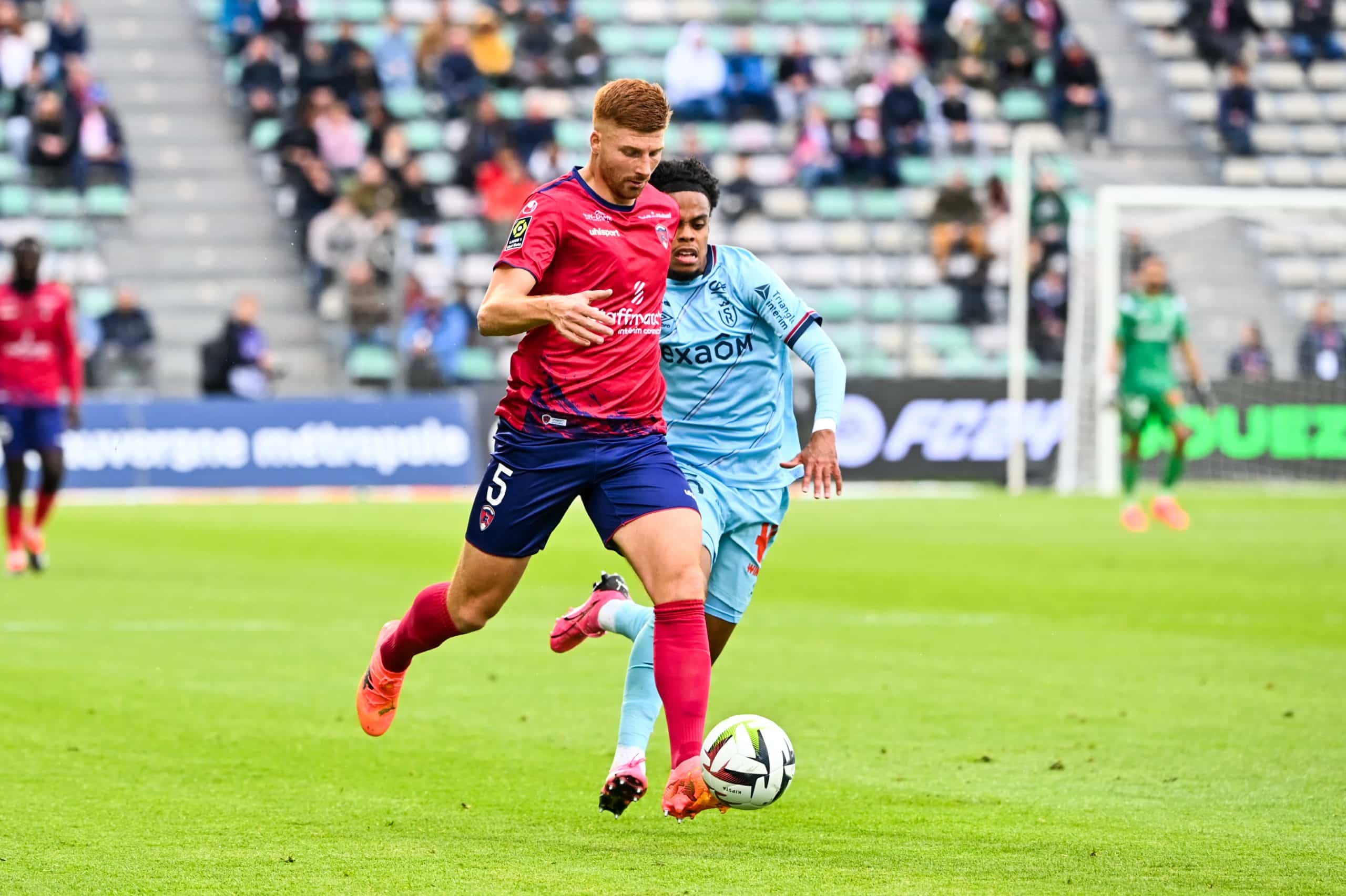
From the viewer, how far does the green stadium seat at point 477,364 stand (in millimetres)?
24562

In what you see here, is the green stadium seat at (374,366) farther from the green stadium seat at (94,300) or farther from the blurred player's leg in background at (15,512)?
the blurred player's leg in background at (15,512)

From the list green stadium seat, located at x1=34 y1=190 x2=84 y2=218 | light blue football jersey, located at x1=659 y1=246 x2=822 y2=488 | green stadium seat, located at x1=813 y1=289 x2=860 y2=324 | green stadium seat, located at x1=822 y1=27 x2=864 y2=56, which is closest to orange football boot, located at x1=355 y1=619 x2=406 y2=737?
light blue football jersey, located at x1=659 y1=246 x2=822 y2=488

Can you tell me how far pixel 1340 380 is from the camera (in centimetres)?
2528

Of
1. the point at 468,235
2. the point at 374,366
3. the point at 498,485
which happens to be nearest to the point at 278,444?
the point at 374,366

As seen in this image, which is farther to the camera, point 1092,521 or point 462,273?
point 462,273

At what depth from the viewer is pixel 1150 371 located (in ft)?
66.9

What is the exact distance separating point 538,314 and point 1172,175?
88.0 ft

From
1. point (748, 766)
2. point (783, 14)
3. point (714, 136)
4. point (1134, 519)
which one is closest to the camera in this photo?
point (748, 766)

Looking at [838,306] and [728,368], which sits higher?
[728,368]

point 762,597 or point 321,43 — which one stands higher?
point 321,43

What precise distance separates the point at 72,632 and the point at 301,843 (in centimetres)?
605

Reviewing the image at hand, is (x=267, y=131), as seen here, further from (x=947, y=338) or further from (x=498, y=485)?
(x=498, y=485)

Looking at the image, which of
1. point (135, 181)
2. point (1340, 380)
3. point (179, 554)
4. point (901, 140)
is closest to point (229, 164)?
point (135, 181)

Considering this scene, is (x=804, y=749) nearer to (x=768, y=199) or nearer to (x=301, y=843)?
(x=301, y=843)
